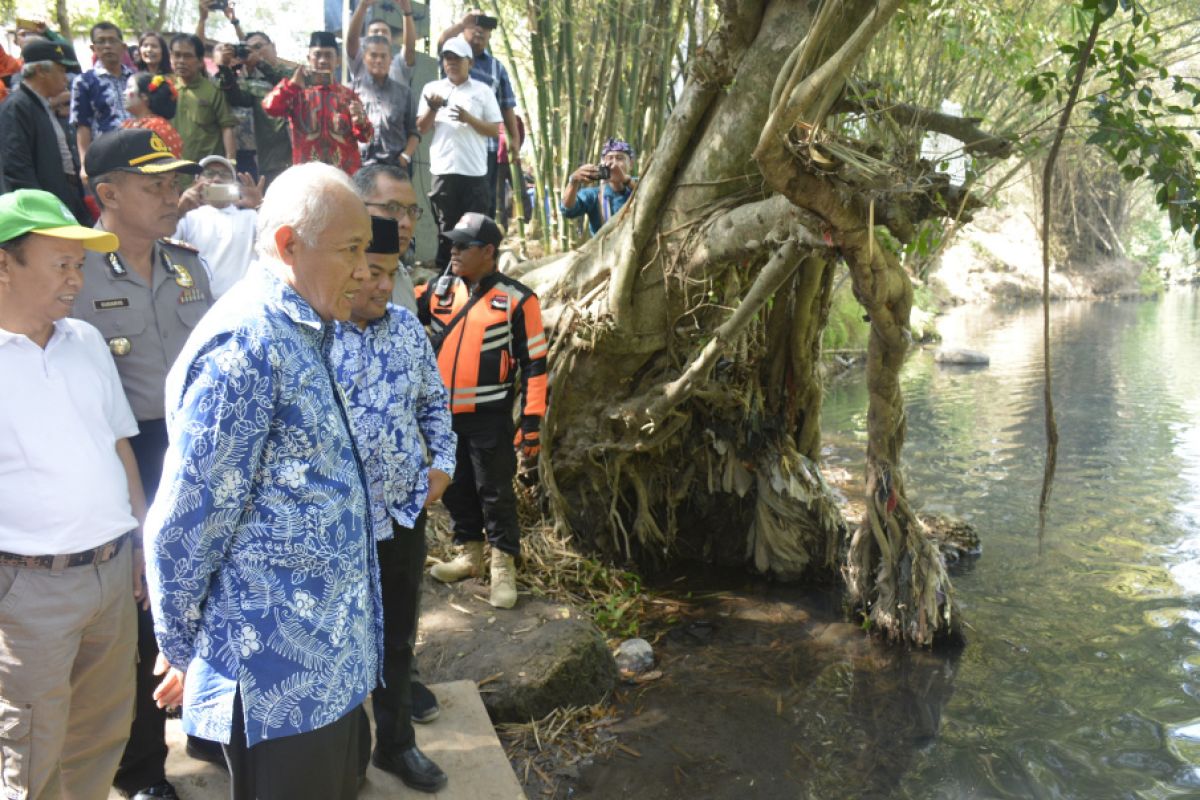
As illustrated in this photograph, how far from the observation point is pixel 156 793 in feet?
8.76

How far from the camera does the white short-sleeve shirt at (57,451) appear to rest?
2.19 metres

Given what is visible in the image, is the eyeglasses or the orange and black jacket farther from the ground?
the eyeglasses

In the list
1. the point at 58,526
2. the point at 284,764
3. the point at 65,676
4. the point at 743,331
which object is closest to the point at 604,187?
the point at 743,331

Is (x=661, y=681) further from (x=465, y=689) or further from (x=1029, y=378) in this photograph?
(x=1029, y=378)

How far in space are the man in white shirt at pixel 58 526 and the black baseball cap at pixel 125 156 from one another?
39 cm

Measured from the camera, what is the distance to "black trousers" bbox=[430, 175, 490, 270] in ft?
22.6

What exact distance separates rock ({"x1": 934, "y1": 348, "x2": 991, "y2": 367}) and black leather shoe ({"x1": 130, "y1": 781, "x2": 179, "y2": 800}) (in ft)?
46.2

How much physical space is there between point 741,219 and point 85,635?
11.5 feet

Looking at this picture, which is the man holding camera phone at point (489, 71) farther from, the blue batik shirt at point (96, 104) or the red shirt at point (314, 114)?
the blue batik shirt at point (96, 104)

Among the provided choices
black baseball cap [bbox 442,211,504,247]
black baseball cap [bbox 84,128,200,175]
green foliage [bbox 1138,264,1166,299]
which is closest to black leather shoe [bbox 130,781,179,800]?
black baseball cap [bbox 84,128,200,175]

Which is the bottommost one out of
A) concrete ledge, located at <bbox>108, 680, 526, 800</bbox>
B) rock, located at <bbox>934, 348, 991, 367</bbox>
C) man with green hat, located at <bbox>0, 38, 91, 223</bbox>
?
rock, located at <bbox>934, 348, 991, 367</bbox>

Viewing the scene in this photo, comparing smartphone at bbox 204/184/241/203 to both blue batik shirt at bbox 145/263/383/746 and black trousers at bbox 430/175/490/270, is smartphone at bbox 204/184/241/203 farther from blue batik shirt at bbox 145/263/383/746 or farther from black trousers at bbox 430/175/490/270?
black trousers at bbox 430/175/490/270

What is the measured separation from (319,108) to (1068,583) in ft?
19.4

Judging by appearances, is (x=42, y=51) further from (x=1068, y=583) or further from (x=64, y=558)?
(x=1068, y=583)
